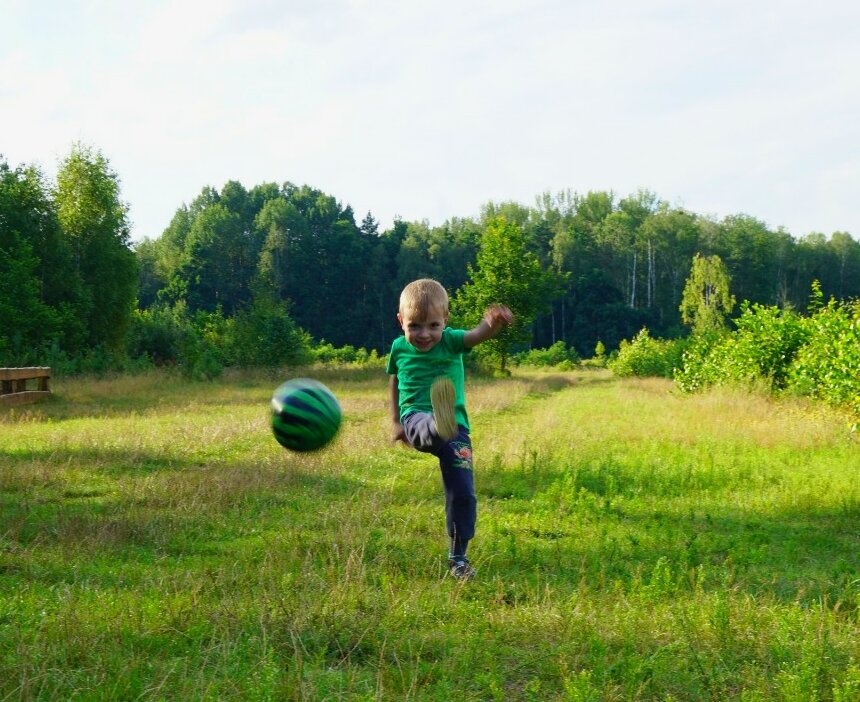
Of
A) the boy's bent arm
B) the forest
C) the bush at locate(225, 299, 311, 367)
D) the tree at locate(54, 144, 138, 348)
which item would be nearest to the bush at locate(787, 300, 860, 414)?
the boy's bent arm

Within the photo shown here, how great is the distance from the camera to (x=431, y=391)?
533cm

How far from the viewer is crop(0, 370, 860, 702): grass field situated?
376 centimetres

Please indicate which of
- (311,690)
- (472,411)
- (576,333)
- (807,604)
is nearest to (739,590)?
(807,604)

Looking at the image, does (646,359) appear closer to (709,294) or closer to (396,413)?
(709,294)

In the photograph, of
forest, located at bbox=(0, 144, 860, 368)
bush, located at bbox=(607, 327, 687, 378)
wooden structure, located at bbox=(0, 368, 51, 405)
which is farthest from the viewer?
forest, located at bbox=(0, 144, 860, 368)

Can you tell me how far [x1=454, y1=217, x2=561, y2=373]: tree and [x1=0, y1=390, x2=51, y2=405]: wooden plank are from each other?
25.4 metres

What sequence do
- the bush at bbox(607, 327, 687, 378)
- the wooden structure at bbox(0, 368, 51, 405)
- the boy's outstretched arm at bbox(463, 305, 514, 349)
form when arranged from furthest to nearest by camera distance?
the bush at bbox(607, 327, 687, 378) < the wooden structure at bbox(0, 368, 51, 405) < the boy's outstretched arm at bbox(463, 305, 514, 349)

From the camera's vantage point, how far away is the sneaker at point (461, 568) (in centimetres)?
549

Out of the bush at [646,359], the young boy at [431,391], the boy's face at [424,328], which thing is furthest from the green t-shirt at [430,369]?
the bush at [646,359]

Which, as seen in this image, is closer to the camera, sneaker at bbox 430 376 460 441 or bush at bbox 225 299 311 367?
sneaker at bbox 430 376 460 441

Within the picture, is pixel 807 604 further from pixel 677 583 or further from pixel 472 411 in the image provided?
→ pixel 472 411

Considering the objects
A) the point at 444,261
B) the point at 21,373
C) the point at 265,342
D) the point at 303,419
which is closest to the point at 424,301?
the point at 303,419

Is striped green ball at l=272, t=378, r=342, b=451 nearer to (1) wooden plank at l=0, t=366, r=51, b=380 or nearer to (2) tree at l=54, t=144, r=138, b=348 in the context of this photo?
(1) wooden plank at l=0, t=366, r=51, b=380

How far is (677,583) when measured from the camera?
5.29 metres
